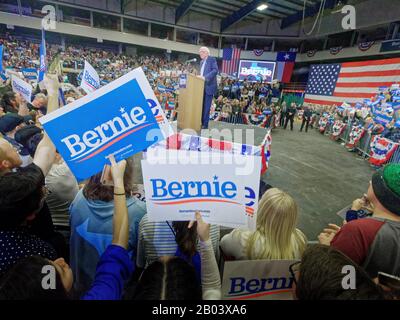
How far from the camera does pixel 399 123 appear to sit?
6219 mm

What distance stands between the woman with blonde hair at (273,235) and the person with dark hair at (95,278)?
2.24 ft

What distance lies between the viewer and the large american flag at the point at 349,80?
11.9 metres

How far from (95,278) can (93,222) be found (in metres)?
0.49

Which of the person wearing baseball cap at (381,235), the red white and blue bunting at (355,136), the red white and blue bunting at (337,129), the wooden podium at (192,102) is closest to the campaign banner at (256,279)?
the person wearing baseball cap at (381,235)

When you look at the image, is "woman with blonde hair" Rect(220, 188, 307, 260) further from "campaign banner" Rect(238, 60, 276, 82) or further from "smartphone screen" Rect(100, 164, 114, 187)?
"campaign banner" Rect(238, 60, 276, 82)

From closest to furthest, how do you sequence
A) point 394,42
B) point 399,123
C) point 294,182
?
point 294,182, point 399,123, point 394,42

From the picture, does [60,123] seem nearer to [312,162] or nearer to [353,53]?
[312,162]

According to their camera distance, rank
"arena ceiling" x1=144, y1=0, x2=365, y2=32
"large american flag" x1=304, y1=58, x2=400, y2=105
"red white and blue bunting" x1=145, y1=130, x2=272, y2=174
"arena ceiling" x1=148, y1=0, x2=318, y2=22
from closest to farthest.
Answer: "red white and blue bunting" x1=145, y1=130, x2=272, y2=174 < "large american flag" x1=304, y1=58, x2=400, y2=105 < "arena ceiling" x1=144, y1=0, x2=365, y2=32 < "arena ceiling" x1=148, y1=0, x2=318, y2=22

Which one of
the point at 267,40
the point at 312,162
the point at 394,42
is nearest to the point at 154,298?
the point at 312,162

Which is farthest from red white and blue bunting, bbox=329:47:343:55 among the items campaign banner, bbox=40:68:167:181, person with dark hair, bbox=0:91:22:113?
campaign banner, bbox=40:68:167:181

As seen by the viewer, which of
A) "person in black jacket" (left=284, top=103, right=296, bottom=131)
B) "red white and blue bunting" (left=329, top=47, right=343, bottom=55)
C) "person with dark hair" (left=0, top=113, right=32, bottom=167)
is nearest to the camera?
"person with dark hair" (left=0, top=113, right=32, bottom=167)

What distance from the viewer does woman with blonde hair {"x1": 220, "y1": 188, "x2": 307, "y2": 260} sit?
1299mm

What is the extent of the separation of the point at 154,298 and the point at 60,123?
3.04 ft

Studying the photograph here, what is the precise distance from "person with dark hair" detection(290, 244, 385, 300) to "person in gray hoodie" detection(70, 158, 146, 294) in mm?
1017
